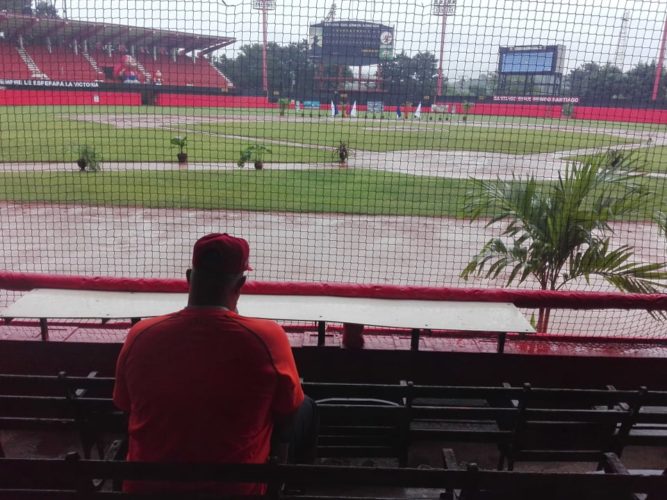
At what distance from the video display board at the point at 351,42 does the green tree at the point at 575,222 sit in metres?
1.63

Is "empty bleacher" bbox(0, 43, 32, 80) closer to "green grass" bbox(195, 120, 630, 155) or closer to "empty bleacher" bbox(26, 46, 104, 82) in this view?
"empty bleacher" bbox(26, 46, 104, 82)

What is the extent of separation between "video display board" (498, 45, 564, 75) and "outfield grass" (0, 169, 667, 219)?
400cm

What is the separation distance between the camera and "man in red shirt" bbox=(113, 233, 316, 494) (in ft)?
4.35

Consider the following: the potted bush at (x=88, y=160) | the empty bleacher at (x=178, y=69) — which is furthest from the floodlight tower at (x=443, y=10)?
the empty bleacher at (x=178, y=69)

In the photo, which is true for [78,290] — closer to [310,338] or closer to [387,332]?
[310,338]

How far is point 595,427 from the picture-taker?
2.11 m

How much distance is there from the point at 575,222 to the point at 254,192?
790 centimetres

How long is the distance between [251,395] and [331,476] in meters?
0.29

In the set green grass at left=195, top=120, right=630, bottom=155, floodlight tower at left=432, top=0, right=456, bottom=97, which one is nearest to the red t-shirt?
floodlight tower at left=432, top=0, right=456, bottom=97

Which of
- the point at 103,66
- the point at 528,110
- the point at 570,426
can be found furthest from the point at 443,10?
the point at 103,66

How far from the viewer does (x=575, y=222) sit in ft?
12.3

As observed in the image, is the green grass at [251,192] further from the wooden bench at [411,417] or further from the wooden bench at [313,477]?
the wooden bench at [313,477]

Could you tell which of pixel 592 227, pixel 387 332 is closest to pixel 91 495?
pixel 387 332

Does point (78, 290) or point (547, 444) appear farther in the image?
point (78, 290)
